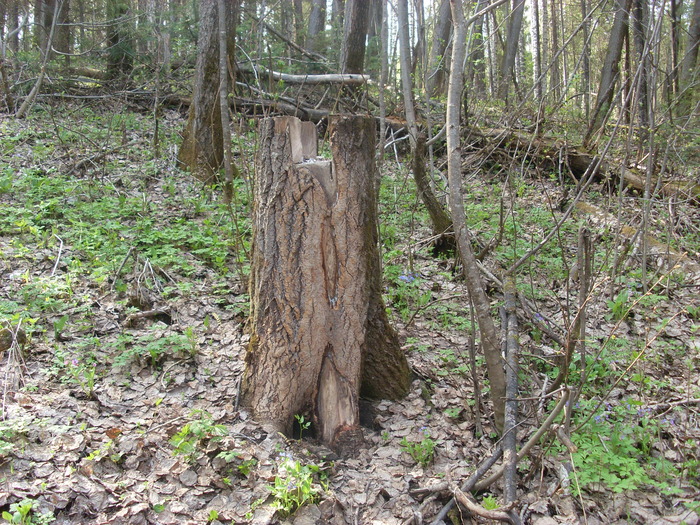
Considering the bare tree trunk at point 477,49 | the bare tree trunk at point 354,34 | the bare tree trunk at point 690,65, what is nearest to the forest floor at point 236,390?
the bare tree trunk at point 477,49

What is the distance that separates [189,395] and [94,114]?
697 centimetres

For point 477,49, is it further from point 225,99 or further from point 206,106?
point 206,106

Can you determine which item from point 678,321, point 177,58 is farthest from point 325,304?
point 177,58

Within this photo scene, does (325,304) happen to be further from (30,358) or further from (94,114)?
(94,114)

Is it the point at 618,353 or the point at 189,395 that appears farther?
the point at 618,353

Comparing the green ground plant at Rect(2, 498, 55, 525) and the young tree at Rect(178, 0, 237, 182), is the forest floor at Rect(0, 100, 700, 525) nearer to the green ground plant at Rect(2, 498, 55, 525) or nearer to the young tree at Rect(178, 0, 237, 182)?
the green ground plant at Rect(2, 498, 55, 525)

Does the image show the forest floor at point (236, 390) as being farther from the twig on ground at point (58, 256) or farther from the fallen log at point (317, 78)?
the fallen log at point (317, 78)

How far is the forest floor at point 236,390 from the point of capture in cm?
265

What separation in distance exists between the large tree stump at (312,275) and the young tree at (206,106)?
3733mm

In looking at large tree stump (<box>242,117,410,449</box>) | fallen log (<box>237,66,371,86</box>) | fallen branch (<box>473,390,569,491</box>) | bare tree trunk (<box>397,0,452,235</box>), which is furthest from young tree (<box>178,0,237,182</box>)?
fallen branch (<box>473,390,569,491</box>)

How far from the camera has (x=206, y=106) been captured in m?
6.65

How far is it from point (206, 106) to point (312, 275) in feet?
14.8

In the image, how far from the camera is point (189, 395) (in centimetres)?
336

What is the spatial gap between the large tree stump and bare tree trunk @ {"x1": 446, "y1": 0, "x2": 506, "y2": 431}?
534 millimetres
